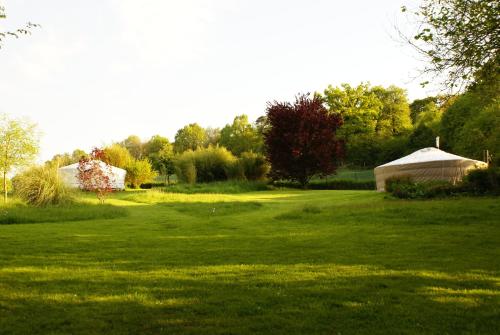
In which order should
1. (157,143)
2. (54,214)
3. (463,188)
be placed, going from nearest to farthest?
(54,214) → (463,188) → (157,143)

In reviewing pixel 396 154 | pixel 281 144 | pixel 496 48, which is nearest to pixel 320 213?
pixel 496 48

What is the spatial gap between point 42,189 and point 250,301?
12132 millimetres

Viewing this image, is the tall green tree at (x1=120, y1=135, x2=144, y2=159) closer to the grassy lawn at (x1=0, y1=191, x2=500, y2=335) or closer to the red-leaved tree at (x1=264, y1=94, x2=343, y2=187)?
the red-leaved tree at (x1=264, y1=94, x2=343, y2=187)

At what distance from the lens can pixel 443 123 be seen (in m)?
32.1

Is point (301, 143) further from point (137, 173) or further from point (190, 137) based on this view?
point (190, 137)

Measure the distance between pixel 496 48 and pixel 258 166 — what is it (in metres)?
21.6

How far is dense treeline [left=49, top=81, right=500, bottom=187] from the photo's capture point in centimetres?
2672

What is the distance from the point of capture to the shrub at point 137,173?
30.4 metres

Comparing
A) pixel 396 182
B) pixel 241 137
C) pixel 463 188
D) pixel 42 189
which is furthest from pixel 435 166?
pixel 241 137

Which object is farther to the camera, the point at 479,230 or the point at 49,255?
the point at 479,230

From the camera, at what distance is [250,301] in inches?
142

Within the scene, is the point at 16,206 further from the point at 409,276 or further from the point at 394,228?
the point at 409,276

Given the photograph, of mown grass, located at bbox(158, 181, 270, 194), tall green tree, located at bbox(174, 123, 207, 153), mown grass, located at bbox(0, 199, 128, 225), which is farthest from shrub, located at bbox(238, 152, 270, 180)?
tall green tree, located at bbox(174, 123, 207, 153)

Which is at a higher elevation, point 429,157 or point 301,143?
point 301,143
